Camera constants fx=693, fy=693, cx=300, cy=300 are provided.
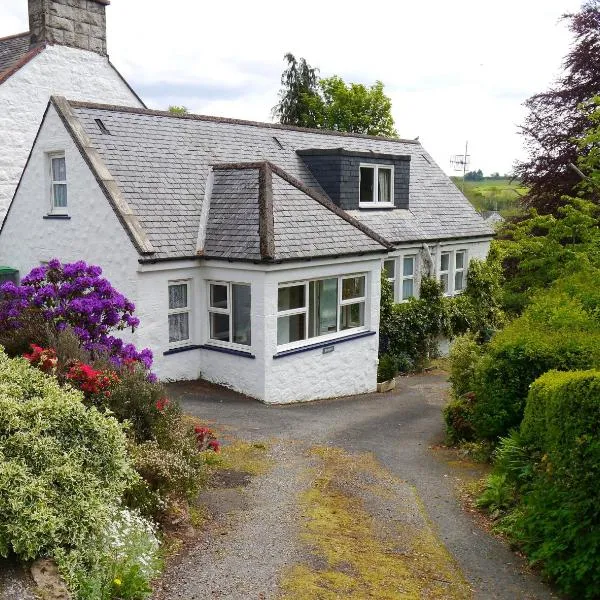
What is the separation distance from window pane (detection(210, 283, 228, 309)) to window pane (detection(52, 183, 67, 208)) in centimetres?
477

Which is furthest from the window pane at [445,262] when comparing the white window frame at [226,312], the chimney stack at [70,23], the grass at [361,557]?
the grass at [361,557]

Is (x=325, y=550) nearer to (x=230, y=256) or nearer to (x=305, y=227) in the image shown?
(x=230, y=256)

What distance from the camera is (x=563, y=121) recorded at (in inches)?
1038

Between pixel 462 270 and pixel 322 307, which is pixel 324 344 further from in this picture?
pixel 462 270

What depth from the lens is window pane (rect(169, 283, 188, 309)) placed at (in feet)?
56.2

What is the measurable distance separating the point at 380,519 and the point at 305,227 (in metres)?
9.85

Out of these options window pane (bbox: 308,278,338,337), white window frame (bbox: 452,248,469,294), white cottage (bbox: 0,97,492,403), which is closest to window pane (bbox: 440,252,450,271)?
white window frame (bbox: 452,248,469,294)

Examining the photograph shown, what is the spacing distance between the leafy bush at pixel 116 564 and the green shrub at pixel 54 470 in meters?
0.17

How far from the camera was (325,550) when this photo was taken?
7875mm

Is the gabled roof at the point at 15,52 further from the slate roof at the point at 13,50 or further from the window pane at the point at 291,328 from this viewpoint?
the window pane at the point at 291,328

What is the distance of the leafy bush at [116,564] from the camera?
6.13 meters

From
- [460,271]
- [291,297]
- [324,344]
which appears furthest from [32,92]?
[460,271]

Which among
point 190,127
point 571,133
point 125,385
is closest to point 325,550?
point 125,385

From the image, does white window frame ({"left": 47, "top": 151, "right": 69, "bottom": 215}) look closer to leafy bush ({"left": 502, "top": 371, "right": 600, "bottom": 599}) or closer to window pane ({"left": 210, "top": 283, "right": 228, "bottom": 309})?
window pane ({"left": 210, "top": 283, "right": 228, "bottom": 309})
